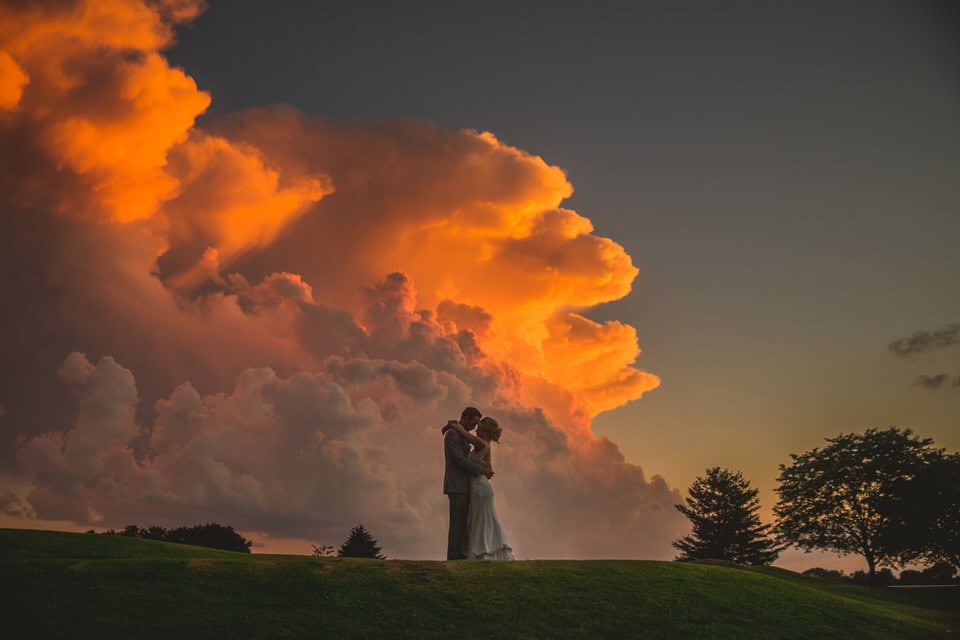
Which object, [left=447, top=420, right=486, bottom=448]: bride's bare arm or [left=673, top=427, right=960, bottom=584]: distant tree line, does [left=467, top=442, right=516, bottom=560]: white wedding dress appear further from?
[left=673, top=427, right=960, bottom=584]: distant tree line

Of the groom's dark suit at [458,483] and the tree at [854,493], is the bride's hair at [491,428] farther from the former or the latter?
the tree at [854,493]

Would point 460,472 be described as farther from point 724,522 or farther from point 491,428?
point 724,522

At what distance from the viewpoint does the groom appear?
22.0 metres

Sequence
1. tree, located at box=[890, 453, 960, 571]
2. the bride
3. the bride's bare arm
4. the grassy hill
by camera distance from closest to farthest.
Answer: the grassy hill → the bride's bare arm → the bride → tree, located at box=[890, 453, 960, 571]

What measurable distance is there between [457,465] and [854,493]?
60374 mm

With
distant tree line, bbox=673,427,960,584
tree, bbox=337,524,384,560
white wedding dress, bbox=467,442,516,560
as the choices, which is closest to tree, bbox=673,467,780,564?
distant tree line, bbox=673,427,960,584

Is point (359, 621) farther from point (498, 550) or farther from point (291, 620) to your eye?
point (498, 550)

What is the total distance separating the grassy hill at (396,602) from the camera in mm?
17234

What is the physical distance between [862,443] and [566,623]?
6101cm

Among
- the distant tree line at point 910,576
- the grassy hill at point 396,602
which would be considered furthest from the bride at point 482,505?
the distant tree line at point 910,576

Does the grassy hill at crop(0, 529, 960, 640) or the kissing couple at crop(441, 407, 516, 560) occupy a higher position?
the kissing couple at crop(441, 407, 516, 560)

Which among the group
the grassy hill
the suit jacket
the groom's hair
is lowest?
the grassy hill

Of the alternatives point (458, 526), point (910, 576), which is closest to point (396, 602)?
point (458, 526)

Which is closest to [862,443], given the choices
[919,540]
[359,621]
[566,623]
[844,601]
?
[919,540]
